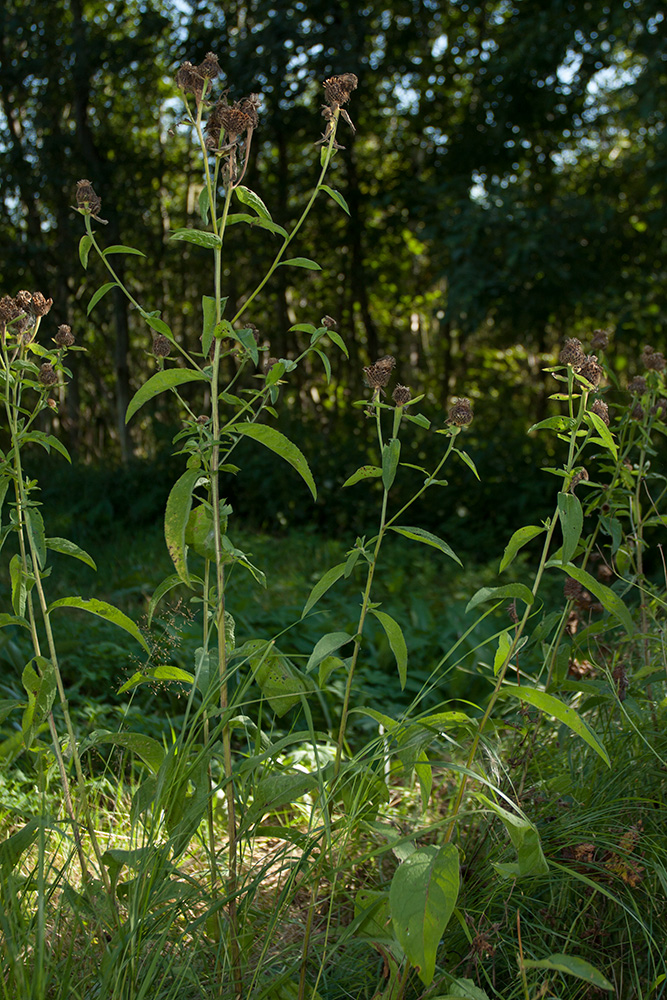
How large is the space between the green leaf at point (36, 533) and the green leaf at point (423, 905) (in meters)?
0.79

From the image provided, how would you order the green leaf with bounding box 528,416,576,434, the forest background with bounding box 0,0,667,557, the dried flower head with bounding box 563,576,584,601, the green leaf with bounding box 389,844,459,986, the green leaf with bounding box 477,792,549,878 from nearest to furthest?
1. the green leaf with bounding box 389,844,459,986
2. the green leaf with bounding box 477,792,549,878
3. the green leaf with bounding box 528,416,576,434
4. the dried flower head with bounding box 563,576,584,601
5. the forest background with bounding box 0,0,667,557

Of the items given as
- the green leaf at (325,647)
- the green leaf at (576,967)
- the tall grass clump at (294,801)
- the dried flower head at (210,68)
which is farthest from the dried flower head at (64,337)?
the green leaf at (576,967)

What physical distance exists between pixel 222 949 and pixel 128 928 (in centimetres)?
23

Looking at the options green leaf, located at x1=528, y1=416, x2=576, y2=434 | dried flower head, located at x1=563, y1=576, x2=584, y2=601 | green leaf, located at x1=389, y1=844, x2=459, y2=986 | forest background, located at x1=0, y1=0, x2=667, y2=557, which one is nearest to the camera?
green leaf, located at x1=389, y1=844, x2=459, y2=986

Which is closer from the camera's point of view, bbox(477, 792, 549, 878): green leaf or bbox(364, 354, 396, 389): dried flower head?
bbox(477, 792, 549, 878): green leaf

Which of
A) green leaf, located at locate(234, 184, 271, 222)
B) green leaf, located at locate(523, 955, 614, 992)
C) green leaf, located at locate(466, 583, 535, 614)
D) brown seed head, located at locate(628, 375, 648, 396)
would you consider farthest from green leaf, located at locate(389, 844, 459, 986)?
brown seed head, located at locate(628, 375, 648, 396)

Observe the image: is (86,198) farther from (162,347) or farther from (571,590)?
(571,590)

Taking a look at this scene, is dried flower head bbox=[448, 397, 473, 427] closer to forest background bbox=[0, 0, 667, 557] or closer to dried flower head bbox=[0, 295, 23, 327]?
dried flower head bbox=[0, 295, 23, 327]

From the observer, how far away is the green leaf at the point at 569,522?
1.28 m

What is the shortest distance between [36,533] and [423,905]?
86 centimetres

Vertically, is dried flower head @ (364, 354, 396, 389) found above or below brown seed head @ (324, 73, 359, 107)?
below

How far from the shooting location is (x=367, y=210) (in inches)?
309

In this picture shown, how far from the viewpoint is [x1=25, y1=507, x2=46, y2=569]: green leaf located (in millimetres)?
1394

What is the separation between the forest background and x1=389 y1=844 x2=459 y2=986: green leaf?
11.9ft
